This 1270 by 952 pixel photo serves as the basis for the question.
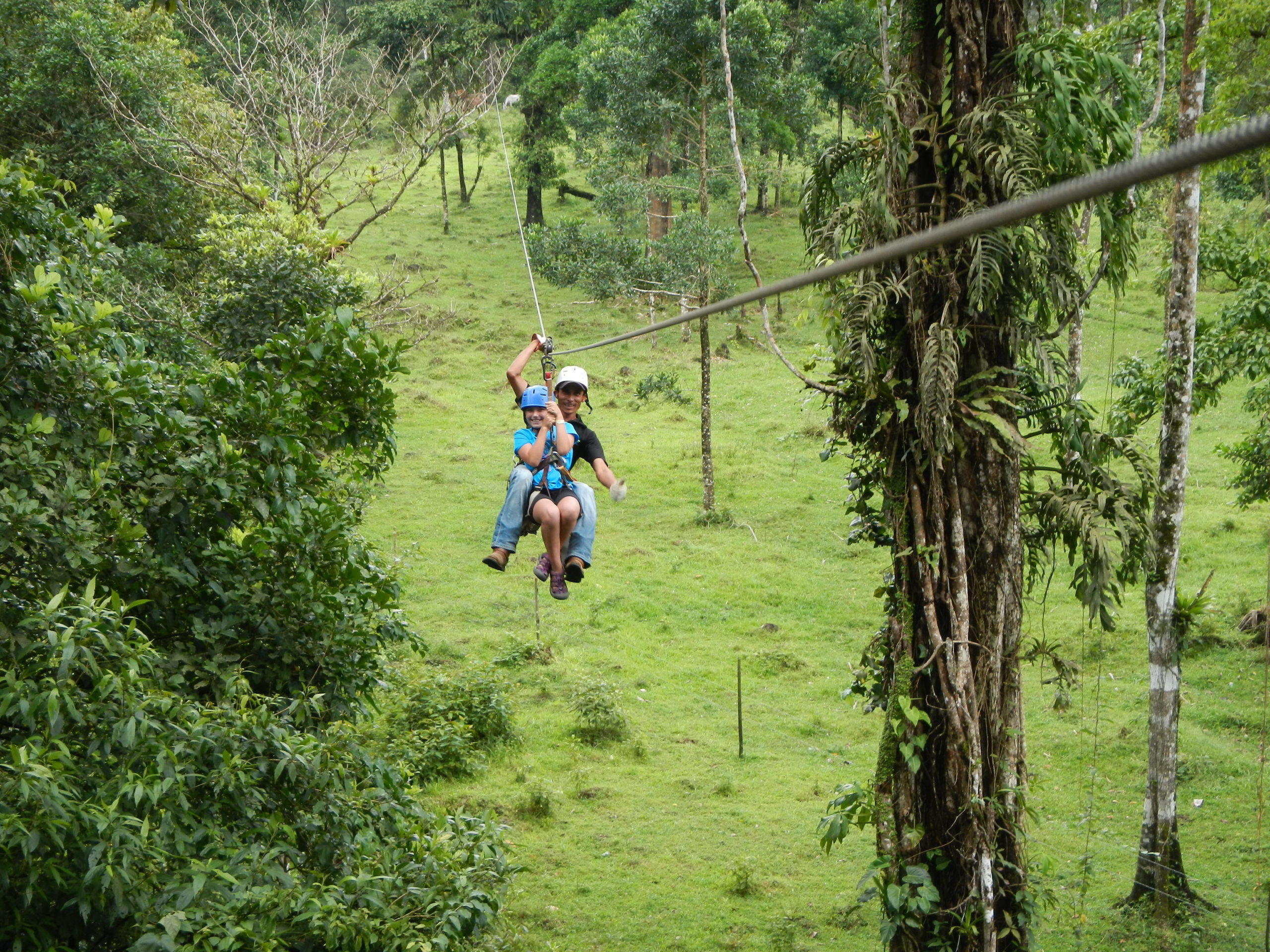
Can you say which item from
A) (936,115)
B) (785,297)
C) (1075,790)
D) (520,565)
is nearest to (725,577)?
(520,565)

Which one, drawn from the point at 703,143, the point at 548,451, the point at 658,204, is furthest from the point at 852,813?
the point at 658,204

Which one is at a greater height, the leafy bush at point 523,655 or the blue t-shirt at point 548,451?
the blue t-shirt at point 548,451

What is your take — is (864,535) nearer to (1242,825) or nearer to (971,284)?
(971,284)

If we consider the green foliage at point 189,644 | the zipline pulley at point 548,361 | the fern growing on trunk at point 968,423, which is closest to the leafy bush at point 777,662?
the zipline pulley at point 548,361

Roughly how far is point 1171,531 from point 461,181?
29.0 m

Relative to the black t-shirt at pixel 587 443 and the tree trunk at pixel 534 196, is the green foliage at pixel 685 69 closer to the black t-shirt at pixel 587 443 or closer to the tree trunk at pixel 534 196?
the tree trunk at pixel 534 196

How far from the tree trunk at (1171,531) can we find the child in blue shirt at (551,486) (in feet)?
14.9

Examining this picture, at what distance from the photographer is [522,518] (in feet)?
24.1

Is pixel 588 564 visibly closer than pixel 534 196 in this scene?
Yes

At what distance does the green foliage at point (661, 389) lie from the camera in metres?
20.3

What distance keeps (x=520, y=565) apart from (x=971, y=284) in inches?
463

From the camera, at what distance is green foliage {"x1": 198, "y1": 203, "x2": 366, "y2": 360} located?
1130 cm

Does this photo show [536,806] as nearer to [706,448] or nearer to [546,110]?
[706,448]

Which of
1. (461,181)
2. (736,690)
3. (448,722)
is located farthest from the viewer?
(461,181)
